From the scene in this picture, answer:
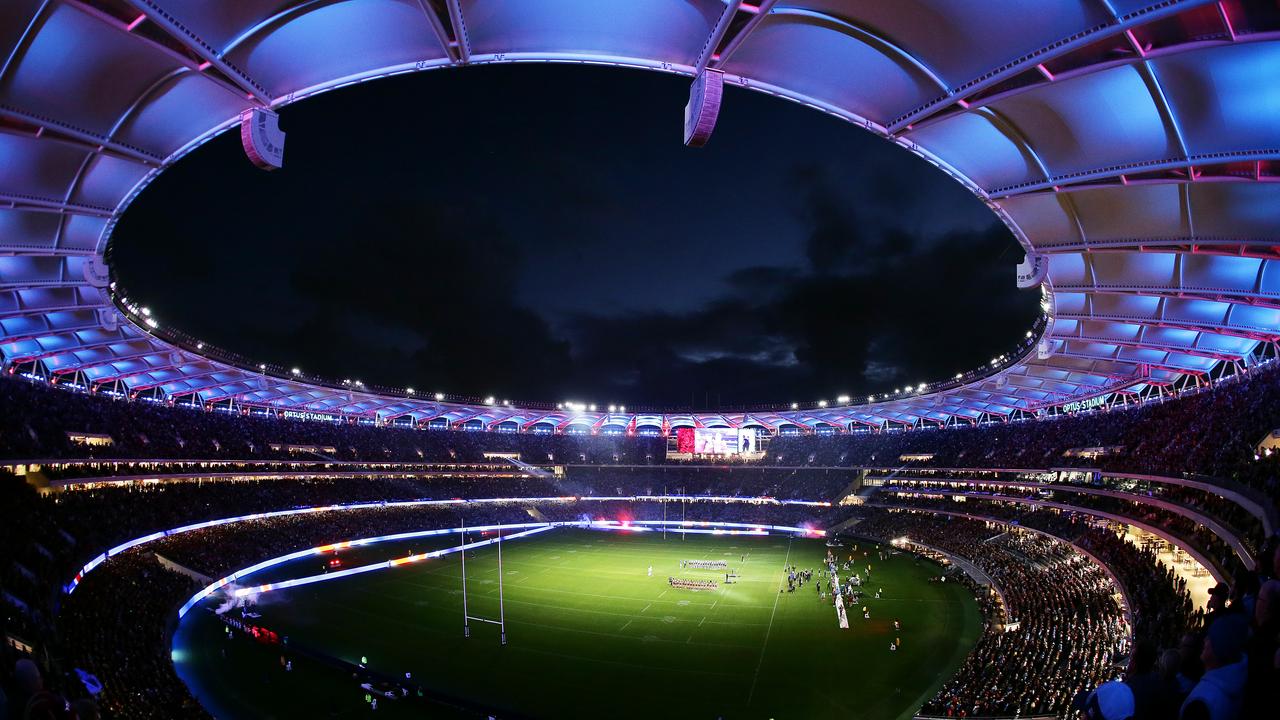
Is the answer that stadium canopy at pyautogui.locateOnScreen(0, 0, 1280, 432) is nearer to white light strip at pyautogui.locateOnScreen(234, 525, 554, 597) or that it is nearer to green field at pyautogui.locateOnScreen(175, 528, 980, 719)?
green field at pyautogui.locateOnScreen(175, 528, 980, 719)

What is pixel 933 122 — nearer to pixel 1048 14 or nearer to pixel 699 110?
pixel 1048 14

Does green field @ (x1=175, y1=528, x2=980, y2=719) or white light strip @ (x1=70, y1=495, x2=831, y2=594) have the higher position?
white light strip @ (x1=70, y1=495, x2=831, y2=594)

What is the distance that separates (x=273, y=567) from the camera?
167 feet

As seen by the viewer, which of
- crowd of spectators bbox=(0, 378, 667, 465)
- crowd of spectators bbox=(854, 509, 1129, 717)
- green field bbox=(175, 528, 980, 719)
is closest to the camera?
crowd of spectators bbox=(854, 509, 1129, 717)

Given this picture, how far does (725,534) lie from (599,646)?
46.8 meters

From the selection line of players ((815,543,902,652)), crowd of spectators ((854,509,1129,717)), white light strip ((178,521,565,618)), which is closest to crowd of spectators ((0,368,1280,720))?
crowd of spectators ((854,509,1129,717))

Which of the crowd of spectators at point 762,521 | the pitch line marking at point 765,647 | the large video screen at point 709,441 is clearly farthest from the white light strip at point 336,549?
the large video screen at point 709,441

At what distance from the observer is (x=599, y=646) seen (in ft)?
112

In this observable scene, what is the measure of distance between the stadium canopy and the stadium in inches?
2.9

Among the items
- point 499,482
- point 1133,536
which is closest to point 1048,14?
point 1133,536

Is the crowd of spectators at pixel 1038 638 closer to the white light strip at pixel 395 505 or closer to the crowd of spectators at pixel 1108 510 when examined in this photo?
the crowd of spectators at pixel 1108 510

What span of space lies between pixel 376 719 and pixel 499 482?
212ft

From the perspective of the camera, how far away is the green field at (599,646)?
2617 centimetres

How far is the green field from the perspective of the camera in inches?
1030
